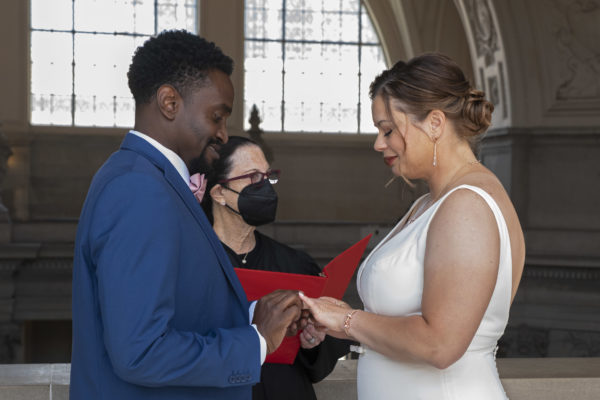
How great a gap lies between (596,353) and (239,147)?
32.9ft

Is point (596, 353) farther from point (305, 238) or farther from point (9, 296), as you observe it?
point (9, 296)

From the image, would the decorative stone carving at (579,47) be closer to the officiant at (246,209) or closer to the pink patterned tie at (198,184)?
the officiant at (246,209)

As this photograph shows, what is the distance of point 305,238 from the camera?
1316 centimetres

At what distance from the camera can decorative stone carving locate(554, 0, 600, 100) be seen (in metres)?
14.0

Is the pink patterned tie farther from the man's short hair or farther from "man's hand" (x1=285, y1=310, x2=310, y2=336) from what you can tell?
the man's short hair

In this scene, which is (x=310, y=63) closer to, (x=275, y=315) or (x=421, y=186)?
(x=421, y=186)

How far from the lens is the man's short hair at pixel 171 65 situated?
72.0 inches

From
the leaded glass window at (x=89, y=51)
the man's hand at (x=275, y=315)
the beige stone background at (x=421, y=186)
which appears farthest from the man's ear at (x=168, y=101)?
the leaded glass window at (x=89, y=51)

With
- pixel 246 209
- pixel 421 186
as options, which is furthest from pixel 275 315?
pixel 421 186

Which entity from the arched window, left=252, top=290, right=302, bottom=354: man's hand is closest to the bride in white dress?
left=252, top=290, right=302, bottom=354: man's hand

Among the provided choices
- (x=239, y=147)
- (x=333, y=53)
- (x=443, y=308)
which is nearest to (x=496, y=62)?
(x=333, y=53)

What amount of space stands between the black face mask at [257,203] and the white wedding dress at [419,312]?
0.91m

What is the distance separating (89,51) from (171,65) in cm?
1985

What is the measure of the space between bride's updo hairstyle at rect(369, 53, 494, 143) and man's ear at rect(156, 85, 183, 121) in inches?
25.9
